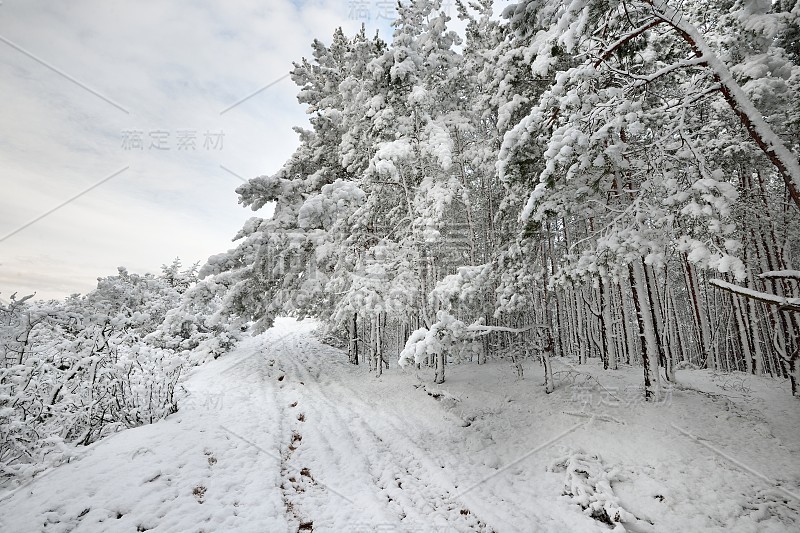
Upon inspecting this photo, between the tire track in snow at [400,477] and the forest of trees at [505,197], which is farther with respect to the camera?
the forest of trees at [505,197]

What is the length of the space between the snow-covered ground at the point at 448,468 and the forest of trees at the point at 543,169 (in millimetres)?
1601

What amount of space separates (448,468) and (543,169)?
7256mm

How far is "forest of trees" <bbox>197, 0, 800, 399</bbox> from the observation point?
5188 mm

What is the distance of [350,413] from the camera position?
30.7ft

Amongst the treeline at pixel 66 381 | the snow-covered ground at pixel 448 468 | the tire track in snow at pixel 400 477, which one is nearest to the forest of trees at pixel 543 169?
the snow-covered ground at pixel 448 468

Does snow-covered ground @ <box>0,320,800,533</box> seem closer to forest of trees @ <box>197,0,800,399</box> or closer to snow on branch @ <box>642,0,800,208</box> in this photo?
forest of trees @ <box>197,0,800,399</box>

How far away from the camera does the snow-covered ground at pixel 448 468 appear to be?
14.6ft

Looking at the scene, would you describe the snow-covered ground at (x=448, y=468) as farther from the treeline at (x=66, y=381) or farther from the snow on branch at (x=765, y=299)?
the snow on branch at (x=765, y=299)

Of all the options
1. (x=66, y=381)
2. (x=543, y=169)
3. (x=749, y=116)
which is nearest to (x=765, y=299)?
(x=749, y=116)

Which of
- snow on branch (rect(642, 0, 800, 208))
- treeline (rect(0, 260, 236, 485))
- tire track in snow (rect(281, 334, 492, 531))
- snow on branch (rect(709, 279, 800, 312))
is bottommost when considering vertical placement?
tire track in snow (rect(281, 334, 492, 531))

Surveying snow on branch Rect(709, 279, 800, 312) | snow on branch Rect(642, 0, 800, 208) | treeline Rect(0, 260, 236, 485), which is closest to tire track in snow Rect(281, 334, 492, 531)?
treeline Rect(0, 260, 236, 485)

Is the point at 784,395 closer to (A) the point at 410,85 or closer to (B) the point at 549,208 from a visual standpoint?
(B) the point at 549,208

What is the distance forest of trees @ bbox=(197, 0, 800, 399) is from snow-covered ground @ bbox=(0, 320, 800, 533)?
1601mm

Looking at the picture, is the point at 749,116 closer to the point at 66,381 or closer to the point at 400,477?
the point at 400,477
